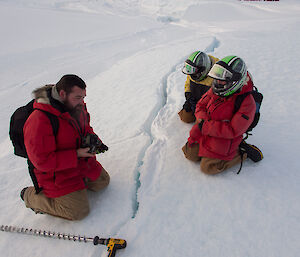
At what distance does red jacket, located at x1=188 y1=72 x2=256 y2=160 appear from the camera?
81.2 inches

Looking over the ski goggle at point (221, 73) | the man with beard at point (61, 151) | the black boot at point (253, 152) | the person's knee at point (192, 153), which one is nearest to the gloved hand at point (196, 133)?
the person's knee at point (192, 153)

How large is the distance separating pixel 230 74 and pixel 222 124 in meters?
0.49

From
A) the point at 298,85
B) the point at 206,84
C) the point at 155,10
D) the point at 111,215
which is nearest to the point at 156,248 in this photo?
the point at 111,215

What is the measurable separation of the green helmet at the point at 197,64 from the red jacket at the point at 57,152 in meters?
1.57

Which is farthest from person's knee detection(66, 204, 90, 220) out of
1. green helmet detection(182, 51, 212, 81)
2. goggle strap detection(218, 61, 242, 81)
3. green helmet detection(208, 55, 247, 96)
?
green helmet detection(182, 51, 212, 81)

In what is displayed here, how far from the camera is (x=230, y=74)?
2.03 meters

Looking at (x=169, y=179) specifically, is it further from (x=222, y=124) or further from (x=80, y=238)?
(x=80, y=238)

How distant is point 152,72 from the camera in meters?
5.77

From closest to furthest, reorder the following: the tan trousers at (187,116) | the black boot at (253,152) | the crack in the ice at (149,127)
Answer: the crack in the ice at (149,127) → the black boot at (253,152) → the tan trousers at (187,116)

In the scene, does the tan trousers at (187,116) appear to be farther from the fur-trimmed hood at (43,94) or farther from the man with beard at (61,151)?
the fur-trimmed hood at (43,94)

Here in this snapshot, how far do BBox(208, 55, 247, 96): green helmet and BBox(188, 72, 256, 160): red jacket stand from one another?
0.35ft

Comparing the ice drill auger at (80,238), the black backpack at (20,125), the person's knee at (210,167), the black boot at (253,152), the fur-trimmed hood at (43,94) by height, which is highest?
the fur-trimmed hood at (43,94)

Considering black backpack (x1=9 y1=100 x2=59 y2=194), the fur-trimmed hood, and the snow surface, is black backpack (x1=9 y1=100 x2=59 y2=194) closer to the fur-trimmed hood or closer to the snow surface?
the fur-trimmed hood

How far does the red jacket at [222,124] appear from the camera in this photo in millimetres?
2062
